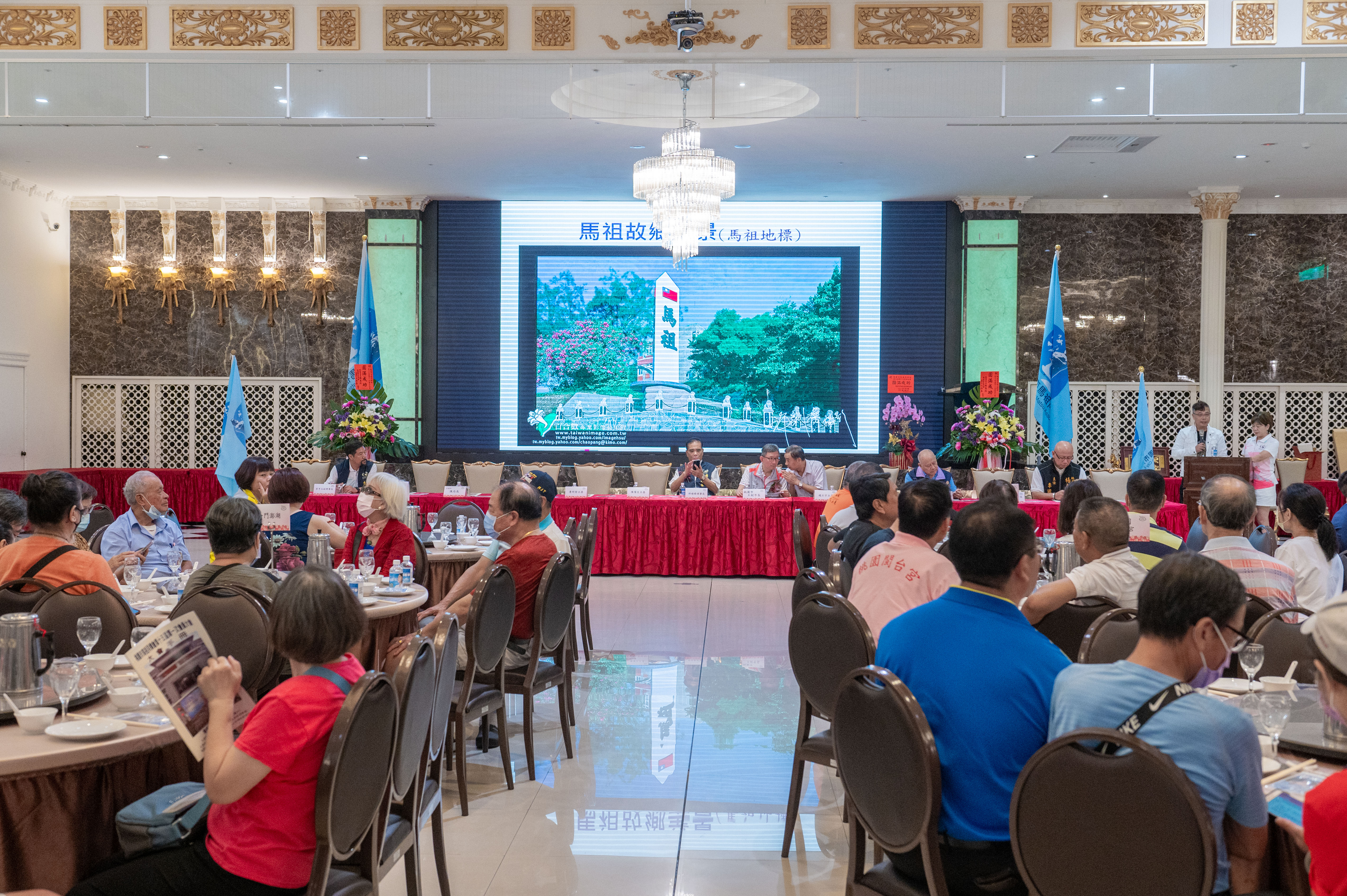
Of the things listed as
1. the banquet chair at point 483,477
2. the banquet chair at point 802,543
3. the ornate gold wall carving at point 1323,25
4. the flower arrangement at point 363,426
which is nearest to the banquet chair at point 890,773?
the banquet chair at point 802,543

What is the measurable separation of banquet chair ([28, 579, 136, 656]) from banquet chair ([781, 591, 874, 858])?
6.89ft

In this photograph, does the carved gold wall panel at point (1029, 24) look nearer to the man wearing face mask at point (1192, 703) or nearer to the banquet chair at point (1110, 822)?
the man wearing face mask at point (1192, 703)

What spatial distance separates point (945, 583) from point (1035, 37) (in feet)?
21.9

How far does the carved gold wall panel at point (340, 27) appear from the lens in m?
8.32

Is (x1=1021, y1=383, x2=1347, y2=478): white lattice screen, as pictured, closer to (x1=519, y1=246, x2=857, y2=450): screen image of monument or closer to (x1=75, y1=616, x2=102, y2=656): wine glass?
(x1=519, y1=246, x2=857, y2=450): screen image of monument

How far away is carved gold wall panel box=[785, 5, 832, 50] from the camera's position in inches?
321

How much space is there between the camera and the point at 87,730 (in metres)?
2.22

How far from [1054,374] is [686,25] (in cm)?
512

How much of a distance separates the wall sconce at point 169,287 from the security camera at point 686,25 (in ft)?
26.7

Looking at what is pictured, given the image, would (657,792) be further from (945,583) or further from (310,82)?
(310,82)

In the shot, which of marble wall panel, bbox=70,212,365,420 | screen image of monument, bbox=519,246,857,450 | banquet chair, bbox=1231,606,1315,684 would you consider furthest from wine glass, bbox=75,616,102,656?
marble wall panel, bbox=70,212,365,420

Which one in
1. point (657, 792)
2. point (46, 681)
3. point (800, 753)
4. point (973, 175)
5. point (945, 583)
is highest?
point (973, 175)

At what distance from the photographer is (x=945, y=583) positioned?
3.13 metres

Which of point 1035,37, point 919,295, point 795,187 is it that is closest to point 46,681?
point 1035,37
